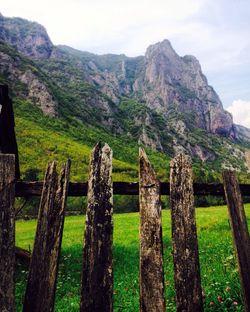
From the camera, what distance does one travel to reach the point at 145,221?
161 inches

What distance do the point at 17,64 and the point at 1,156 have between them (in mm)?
177111

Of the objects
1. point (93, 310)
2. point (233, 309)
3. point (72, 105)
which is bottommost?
point (233, 309)

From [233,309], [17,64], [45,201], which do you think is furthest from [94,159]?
[17,64]

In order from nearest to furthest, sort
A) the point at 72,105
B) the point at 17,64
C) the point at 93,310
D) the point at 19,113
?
the point at 93,310, the point at 19,113, the point at 17,64, the point at 72,105

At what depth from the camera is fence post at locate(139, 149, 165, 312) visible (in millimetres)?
3799

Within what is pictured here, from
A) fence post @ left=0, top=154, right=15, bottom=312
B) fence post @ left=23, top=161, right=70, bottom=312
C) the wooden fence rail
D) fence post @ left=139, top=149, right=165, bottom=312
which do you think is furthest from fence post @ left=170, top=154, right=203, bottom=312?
fence post @ left=0, top=154, right=15, bottom=312

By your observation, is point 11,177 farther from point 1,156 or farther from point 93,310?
point 93,310

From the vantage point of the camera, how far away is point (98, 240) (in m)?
3.94

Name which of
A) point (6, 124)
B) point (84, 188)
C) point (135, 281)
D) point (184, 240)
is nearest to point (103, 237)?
point (84, 188)

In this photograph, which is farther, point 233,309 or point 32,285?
point 233,309

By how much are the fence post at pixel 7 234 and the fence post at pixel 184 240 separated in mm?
1675

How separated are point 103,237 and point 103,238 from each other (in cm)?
1

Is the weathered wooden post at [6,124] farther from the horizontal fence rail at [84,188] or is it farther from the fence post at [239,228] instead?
the fence post at [239,228]

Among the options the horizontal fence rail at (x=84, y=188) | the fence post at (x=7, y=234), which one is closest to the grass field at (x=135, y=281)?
the horizontal fence rail at (x=84, y=188)
